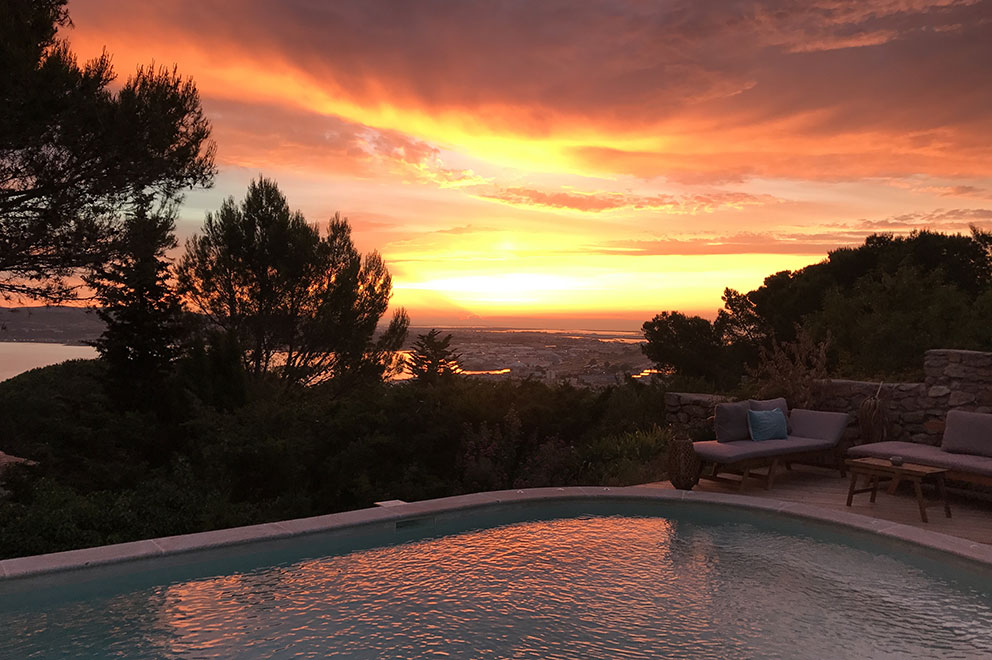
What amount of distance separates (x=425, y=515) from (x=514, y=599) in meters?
1.76

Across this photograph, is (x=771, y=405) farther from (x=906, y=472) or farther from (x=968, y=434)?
(x=906, y=472)

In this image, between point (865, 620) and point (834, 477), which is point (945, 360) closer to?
point (834, 477)

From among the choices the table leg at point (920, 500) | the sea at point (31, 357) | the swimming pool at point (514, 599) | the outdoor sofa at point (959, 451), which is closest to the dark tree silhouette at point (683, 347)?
the outdoor sofa at point (959, 451)

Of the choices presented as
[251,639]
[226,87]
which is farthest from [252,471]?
[226,87]

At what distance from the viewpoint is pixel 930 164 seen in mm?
12766

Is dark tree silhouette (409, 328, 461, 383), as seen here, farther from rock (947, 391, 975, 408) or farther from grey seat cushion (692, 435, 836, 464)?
rock (947, 391, 975, 408)

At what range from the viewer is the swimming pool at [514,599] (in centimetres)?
401

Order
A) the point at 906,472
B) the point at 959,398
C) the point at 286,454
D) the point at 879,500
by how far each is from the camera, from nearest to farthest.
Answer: the point at 906,472, the point at 879,500, the point at 286,454, the point at 959,398

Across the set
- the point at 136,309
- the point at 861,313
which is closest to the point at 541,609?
the point at 136,309

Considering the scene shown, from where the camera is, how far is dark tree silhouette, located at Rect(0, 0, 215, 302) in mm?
8719

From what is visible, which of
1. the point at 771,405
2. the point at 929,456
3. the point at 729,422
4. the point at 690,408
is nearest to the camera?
the point at 929,456

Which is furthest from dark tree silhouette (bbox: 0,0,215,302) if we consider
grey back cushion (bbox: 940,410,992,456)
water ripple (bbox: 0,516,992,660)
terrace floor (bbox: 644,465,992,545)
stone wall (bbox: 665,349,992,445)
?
grey back cushion (bbox: 940,410,992,456)

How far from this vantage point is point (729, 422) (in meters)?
8.33

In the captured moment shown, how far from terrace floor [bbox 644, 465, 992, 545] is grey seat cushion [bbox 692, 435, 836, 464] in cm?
43
